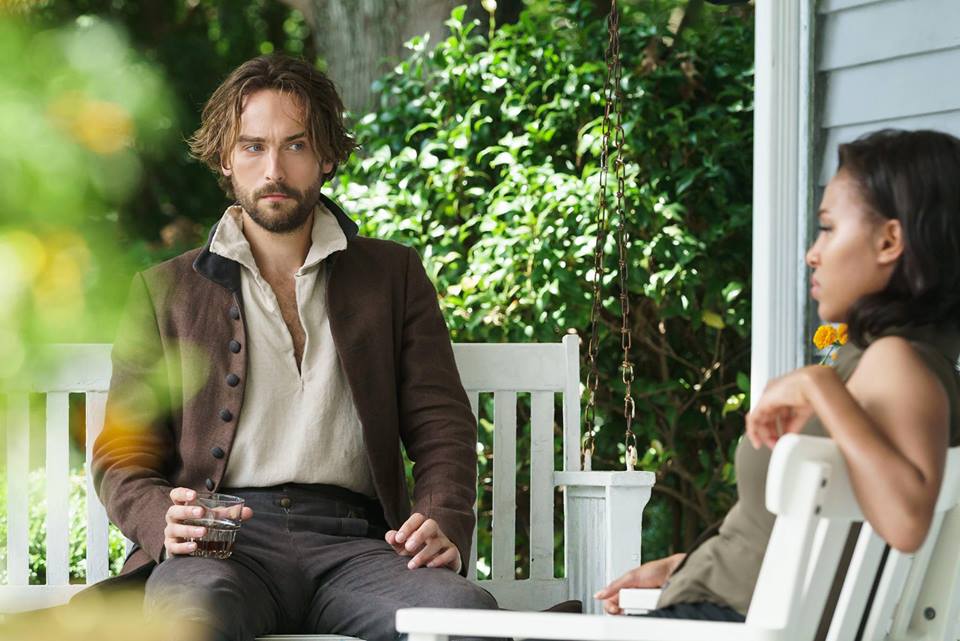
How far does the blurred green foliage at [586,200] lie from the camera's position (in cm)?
387

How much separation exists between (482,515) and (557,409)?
47 cm

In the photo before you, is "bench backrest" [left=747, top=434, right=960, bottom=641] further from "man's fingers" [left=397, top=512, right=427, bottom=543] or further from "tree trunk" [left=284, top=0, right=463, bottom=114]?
"tree trunk" [left=284, top=0, right=463, bottom=114]

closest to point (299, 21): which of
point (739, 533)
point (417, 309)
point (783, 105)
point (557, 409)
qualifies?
point (557, 409)

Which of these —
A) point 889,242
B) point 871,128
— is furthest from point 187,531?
point 871,128

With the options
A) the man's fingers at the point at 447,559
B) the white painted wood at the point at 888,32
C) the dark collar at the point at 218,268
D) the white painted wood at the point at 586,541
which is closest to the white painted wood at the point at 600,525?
the white painted wood at the point at 586,541

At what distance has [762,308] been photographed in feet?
10.5

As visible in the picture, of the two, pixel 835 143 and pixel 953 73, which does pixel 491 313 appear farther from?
pixel 953 73

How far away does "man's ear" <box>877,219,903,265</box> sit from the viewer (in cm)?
133

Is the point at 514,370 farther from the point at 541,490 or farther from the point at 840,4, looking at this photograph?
the point at 840,4

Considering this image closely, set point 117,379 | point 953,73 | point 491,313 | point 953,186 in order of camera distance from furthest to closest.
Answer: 1. point 491,313
2. point 953,73
3. point 117,379
4. point 953,186

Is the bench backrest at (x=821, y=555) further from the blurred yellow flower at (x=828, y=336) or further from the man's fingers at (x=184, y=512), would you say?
the blurred yellow flower at (x=828, y=336)

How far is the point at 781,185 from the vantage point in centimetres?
320

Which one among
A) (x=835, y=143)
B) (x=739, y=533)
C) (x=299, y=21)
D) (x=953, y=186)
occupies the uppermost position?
(x=299, y=21)

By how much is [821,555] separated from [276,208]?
1490mm
